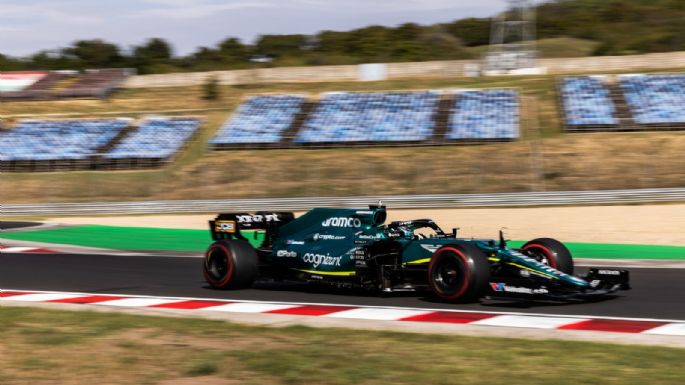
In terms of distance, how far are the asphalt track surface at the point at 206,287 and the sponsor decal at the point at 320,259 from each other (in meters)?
0.40

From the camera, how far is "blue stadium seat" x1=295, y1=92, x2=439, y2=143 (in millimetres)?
41094

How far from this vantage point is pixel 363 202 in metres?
31.5

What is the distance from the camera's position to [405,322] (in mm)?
9141

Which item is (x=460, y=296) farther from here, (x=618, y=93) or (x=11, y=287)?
(x=618, y=93)

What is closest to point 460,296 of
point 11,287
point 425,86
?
point 11,287

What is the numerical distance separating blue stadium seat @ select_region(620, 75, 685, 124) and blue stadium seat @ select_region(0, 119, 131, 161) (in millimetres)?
24725

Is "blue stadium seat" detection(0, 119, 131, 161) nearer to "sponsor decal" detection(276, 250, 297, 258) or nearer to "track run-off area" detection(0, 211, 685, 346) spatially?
"track run-off area" detection(0, 211, 685, 346)

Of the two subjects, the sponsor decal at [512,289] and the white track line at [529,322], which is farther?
the sponsor decal at [512,289]

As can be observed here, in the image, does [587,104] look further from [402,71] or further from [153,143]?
[153,143]

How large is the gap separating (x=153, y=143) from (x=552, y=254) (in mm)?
33794

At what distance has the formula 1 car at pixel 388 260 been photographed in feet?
33.4

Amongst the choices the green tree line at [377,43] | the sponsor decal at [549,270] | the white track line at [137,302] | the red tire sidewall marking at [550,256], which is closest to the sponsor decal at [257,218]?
the white track line at [137,302]

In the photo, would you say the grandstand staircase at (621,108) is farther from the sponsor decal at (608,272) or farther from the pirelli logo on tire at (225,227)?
the sponsor decal at (608,272)

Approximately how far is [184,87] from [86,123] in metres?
9.16
